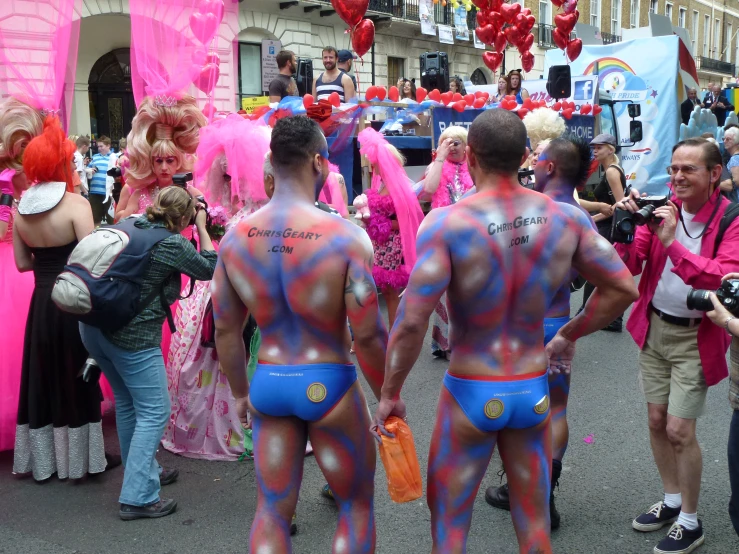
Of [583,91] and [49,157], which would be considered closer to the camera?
[49,157]

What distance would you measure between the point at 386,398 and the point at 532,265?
642mm

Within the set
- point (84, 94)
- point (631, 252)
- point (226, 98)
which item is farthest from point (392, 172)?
point (84, 94)

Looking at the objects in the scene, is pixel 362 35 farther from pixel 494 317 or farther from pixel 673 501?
pixel 494 317

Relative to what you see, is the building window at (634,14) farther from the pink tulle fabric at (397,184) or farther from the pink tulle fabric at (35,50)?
the pink tulle fabric at (35,50)

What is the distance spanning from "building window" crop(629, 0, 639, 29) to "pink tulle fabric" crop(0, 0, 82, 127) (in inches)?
1548

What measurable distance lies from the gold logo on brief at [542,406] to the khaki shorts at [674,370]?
40.6 inches

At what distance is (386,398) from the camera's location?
2.38 metres

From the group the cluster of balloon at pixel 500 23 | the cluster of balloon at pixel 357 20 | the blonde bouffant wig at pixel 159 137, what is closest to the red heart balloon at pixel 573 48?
the cluster of balloon at pixel 500 23

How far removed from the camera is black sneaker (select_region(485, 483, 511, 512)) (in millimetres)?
3639

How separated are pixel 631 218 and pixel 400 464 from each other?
1450 millimetres

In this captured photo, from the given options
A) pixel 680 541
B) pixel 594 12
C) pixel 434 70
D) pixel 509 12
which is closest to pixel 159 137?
pixel 680 541

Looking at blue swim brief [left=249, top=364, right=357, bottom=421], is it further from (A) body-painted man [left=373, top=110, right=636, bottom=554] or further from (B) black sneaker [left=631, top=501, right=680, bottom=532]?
(B) black sneaker [left=631, top=501, right=680, bottom=532]

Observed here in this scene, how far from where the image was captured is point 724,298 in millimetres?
2607

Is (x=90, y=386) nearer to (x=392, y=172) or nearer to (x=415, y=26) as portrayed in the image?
(x=392, y=172)
